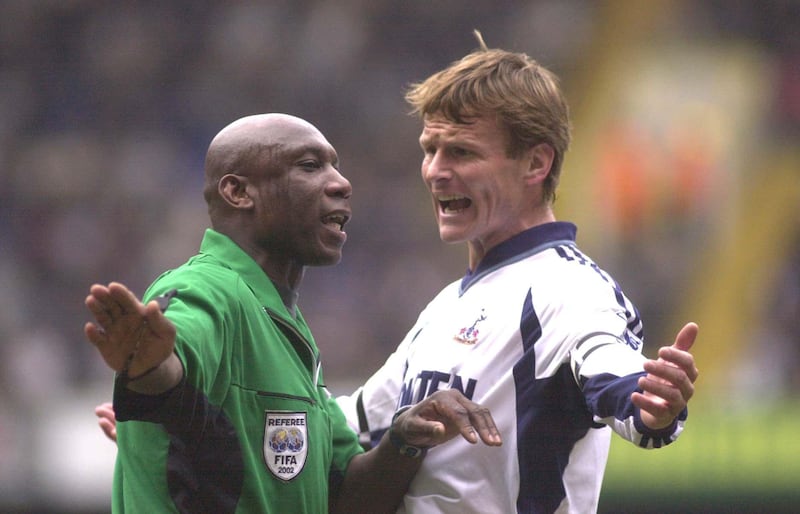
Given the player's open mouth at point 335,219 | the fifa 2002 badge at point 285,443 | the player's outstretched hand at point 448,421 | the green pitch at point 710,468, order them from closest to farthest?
1. the player's outstretched hand at point 448,421
2. the fifa 2002 badge at point 285,443
3. the player's open mouth at point 335,219
4. the green pitch at point 710,468

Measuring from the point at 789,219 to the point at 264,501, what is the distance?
468 inches

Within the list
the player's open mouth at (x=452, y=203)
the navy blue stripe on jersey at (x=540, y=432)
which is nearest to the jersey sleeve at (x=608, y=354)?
the navy blue stripe on jersey at (x=540, y=432)

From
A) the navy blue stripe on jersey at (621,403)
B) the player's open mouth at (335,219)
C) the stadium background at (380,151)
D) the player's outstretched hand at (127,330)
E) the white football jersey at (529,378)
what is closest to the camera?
the player's outstretched hand at (127,330)

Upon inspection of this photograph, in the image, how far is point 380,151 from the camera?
50.1 ft

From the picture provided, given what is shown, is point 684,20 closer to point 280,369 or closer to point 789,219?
point 789,219

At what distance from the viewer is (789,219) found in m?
14.6

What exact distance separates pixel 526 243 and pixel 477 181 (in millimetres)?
253

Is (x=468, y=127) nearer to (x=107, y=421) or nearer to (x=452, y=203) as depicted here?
(x=452, y=203)

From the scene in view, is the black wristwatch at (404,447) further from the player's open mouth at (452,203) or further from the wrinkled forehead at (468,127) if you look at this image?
the wrinkled forehead at (468,127)

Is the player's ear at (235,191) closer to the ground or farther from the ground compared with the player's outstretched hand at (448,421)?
farther from the ground

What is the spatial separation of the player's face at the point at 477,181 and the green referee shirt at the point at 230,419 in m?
0.75

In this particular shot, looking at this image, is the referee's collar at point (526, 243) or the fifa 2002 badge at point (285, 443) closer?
the fifa 2002 badge at point (285, 443)

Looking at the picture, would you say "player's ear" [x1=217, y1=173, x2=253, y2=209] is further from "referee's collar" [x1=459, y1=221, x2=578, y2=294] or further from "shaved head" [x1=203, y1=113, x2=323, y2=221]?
"referee's collar" [x1=459, y1=221, x2=578, y2=294]

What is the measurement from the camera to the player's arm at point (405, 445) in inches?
144
